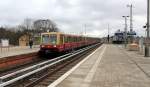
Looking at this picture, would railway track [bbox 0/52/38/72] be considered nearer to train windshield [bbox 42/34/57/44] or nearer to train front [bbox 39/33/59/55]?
train front [bbox 39/33/59/55]

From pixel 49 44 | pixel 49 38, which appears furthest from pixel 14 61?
pixel 49 38

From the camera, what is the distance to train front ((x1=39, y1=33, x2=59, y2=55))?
115ft

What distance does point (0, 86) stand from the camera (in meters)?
10.7

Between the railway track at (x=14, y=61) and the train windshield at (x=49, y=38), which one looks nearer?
the railway track at (x=14, y=61)

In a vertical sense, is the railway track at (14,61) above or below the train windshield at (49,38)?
below

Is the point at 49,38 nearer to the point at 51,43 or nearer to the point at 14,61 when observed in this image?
the point at 51,43

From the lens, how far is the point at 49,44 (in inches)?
1411

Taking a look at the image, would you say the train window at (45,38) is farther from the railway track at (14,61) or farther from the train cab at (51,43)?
the railway track at (14,61)

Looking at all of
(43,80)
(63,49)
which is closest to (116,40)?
(63,49)

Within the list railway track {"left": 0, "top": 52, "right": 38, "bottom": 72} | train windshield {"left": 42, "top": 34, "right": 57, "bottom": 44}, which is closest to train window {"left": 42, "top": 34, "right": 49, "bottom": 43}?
train windshield {"left": 42, "top": 34, "right": 57, "bottom": 44}

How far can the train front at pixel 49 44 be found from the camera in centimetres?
3512

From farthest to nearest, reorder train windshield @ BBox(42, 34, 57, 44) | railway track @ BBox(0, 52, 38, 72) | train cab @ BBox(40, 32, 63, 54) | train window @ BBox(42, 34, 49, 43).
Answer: train window @ BBox(42, 34, 49, 43)
train windshield @ BBox(42, 34, 57, 44)
train cab @ BBox(40, 32, 63, 54)
railway track @ BBox(0, 52, 38, 72)

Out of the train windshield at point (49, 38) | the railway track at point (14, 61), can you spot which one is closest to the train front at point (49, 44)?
the train windshield at point (49, 38)

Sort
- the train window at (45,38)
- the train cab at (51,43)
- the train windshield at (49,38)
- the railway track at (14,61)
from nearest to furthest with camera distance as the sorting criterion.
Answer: the railway track at (14,61)
the train cab at (51,43)
the train windshield at (49,38)
the train window at (45,38)
